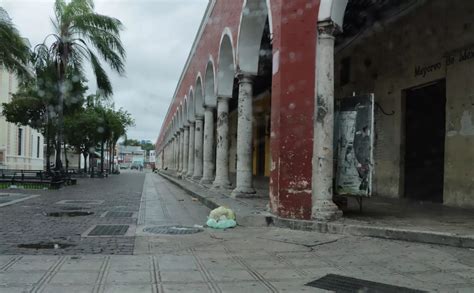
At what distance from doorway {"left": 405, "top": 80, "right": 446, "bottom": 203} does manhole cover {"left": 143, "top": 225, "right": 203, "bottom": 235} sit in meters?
6.11

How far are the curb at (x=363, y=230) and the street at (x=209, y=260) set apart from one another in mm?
143

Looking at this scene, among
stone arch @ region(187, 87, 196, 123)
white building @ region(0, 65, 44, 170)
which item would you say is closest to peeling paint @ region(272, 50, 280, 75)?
stone arch @ region(187, 87, 196, 123)

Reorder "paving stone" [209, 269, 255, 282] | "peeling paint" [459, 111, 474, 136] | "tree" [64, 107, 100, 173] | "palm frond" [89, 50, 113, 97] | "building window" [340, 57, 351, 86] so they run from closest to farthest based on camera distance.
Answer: "paving stone" [209, 269, 255, 282] < "peeling paint" [459, 111, 474, 136] < "building window" [340, 57, 351, 86] < "palm frond" [89, 50, 113, 97] < "tree" [64, 107, 100, 173]

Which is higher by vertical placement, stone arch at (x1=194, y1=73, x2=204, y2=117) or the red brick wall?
stone arch at (x1=194, y1=73, x2=204, y2=117)

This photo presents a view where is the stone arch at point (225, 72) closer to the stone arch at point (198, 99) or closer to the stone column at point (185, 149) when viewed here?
the stone arch at point (198, 99)

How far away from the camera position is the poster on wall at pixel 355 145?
8.27 meters

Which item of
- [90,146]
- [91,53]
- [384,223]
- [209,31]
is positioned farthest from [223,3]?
[90,146]

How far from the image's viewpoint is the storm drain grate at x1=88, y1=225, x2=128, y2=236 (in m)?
8.00

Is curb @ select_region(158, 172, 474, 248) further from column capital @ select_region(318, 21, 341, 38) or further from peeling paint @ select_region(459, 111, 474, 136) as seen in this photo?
peeling paint @ select_region(459, 111, 474, 136)

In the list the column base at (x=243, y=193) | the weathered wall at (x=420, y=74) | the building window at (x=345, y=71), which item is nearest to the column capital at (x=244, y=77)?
the column base at (x=243, y=193)

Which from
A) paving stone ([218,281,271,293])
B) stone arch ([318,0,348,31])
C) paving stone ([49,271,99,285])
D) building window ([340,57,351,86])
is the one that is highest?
building window ([340,57,351,86])

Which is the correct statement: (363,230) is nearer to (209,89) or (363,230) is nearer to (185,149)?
(209,89)

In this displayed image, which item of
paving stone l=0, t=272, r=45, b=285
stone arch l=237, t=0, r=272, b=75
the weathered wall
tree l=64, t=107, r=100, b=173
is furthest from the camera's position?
tree l=64, t=107, r=100, b=173

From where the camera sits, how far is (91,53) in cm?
2147
